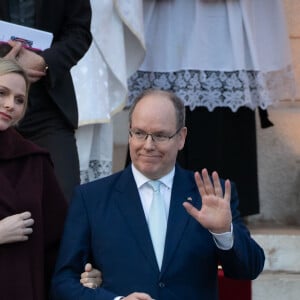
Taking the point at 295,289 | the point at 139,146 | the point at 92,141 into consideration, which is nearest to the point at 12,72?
the point at 139,146

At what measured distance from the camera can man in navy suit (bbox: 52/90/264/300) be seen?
3.37 metres

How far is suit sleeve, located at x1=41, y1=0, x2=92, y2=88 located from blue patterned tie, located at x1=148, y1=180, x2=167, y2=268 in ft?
3.02

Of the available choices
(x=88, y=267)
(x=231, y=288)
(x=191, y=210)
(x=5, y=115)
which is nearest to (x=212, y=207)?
(x=191, y=210)

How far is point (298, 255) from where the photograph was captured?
5.71 metres

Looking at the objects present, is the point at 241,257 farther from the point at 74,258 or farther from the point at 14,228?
the point at 14,228

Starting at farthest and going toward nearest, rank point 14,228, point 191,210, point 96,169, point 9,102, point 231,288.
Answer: point 96,169 < point 231,288 < point 9,102 < point 14,228 < point 191,210

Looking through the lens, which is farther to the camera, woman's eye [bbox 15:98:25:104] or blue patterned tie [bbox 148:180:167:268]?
woman's eye [bbox 15:98:25:104]

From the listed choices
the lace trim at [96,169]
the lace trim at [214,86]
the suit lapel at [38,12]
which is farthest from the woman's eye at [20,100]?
the lace trim at [214,86]

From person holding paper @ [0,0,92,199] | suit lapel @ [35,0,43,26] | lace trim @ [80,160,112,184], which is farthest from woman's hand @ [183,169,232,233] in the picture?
lace trim @ [80,160,112,184]

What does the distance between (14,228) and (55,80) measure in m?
1.01

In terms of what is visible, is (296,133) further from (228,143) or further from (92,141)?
(92,141)

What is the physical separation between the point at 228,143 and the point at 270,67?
54 centimetres

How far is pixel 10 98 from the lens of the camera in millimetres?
3529

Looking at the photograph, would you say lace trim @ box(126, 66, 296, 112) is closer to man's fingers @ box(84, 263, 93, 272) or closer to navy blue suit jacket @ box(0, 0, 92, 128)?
navy blue suit jacket @ box(0, 0, 92, 128)
